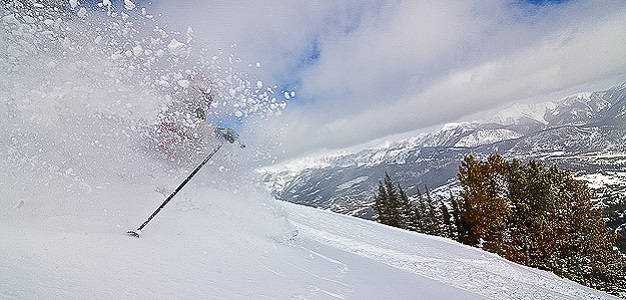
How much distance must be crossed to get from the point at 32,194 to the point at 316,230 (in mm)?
7175

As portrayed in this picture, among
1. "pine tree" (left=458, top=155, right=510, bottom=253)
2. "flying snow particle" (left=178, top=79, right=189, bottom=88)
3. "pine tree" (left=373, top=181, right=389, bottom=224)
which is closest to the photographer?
"flying snow particle" (left=178, top=79, right=189, bottom=88)

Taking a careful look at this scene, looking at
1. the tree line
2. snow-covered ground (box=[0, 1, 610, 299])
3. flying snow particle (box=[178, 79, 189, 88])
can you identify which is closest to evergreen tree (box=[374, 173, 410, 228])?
the tree line

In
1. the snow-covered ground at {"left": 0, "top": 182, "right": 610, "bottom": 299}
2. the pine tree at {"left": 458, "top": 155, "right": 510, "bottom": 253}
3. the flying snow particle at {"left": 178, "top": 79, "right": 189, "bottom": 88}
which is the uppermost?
the flying snow particle at {"left": 178, "top": 79, "right": 189, "bottom": 88}

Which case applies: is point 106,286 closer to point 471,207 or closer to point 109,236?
point 109,236

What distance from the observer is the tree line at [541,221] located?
82.6 feet

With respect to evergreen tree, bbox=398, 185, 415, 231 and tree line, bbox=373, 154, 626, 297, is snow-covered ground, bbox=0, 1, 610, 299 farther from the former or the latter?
evergreen tree, bbox=398, 185, 415, 231

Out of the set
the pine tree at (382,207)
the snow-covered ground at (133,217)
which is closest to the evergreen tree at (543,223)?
the pine tree at (382,207)

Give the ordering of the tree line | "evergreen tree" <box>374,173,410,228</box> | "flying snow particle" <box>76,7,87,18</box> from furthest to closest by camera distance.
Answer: "evergreen tree" <box>374,173,410,228</box> < the tree line < "flying snow particle" <box>76,7,87,18</box>

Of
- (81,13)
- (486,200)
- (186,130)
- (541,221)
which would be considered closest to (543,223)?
(541,221)

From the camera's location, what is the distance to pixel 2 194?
5066 millimetres

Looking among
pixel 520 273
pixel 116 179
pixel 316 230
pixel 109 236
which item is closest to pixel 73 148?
pixel 116 179

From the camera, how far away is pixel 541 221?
26.3 metres

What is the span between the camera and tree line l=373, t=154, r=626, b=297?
25172 mm

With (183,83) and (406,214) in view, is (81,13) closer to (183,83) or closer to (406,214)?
(183,83)
